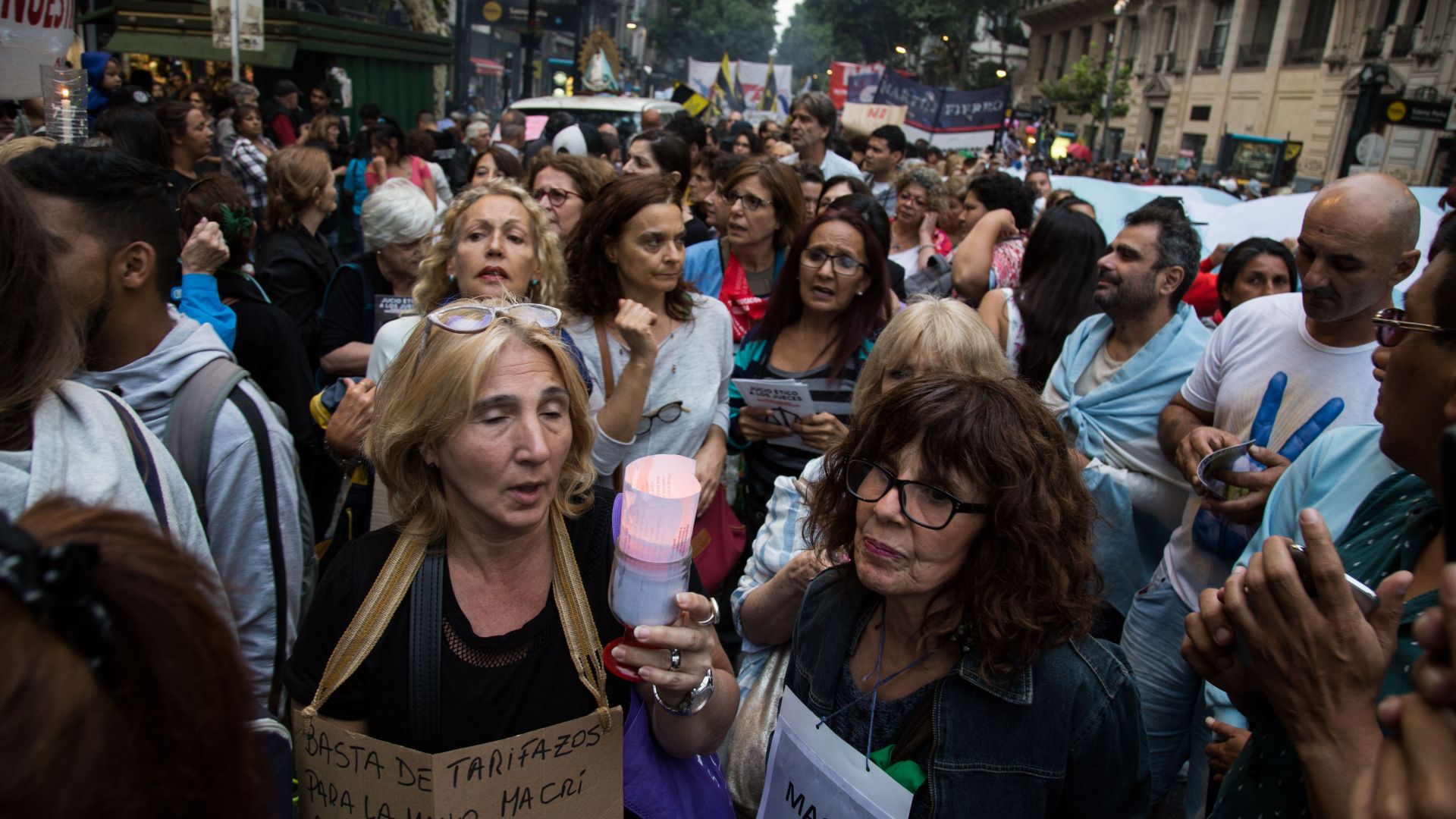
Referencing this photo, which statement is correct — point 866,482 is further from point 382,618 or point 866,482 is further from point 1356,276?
point 1356,276

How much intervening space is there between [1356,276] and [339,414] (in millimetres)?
3179

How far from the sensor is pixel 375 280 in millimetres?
4207

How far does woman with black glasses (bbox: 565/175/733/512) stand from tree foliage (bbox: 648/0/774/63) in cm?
7636

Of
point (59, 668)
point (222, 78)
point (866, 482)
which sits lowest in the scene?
point (866, 482)

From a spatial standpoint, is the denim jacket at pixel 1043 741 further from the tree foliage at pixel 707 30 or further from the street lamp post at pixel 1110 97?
the tree foliage at pixel 707 30

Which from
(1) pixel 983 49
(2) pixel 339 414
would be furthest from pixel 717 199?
(1) pixel 983 49

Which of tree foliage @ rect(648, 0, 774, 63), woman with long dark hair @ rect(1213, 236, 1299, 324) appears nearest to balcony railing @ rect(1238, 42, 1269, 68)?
woman with long dark hair @ rect(1213, 236, 1299, 324)

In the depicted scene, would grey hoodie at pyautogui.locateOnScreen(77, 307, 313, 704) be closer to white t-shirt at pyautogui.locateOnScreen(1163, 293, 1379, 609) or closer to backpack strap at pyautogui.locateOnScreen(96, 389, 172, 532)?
backpack strap at pyautogui.locateOnScreen(96, 389, 172, 532)

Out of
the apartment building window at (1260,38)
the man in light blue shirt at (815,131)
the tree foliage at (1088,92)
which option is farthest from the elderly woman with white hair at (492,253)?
the apartment building window at (1260,38)

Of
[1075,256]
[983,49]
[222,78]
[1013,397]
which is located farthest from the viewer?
[983,49]

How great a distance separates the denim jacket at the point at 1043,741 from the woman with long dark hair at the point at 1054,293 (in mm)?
2584

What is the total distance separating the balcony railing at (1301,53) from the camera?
30641mm

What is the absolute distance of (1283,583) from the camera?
49.7 inches

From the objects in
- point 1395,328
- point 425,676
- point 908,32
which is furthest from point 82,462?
point 908,32
